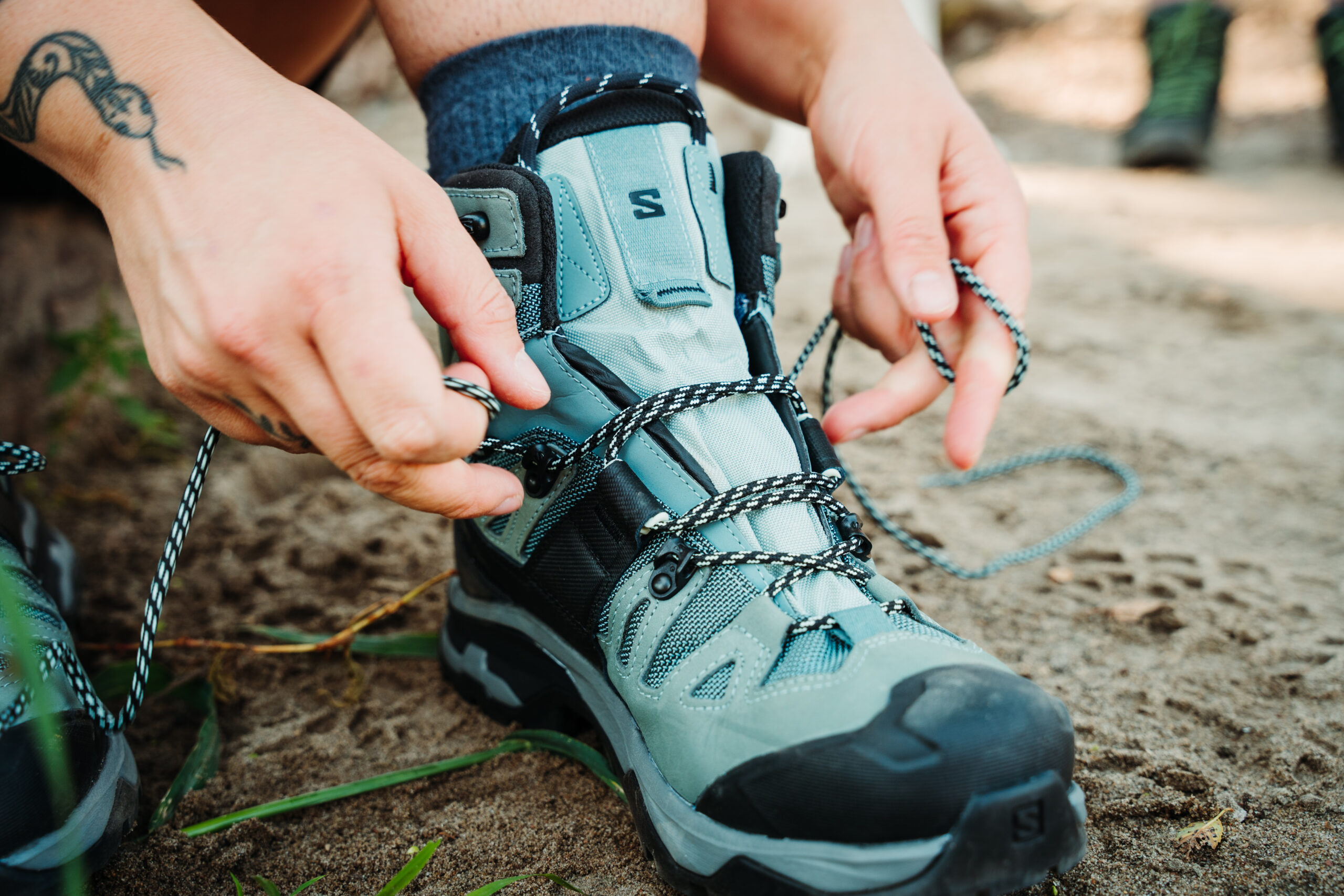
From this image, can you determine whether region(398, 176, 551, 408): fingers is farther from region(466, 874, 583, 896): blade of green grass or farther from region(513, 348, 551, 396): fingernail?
region(466, 874, 583, 896): blade of green grass

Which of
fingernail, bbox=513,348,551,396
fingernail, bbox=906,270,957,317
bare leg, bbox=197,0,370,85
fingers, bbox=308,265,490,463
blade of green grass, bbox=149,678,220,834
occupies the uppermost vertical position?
bare leg, bbox=197,0,370,85

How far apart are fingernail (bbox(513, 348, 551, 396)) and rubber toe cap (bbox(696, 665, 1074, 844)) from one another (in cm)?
34

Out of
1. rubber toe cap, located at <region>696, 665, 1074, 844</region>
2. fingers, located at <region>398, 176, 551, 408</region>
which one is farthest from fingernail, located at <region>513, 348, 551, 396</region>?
rubber toe cap, located at <region>696, 665, 1074, 844</region>

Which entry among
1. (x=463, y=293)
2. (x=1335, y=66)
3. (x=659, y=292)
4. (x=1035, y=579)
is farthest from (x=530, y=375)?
(x=1335, y=66)

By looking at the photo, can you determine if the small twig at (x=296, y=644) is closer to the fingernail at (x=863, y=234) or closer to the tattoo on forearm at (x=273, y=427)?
the tattoo on forearm at (x=273, y=427)

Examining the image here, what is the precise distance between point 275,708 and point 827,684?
663mm

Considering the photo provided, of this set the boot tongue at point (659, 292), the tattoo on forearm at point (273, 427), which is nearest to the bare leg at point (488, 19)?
the boot tongue at point (659, 292)

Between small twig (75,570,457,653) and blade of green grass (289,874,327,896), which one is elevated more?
small twig (75,570,457,653)

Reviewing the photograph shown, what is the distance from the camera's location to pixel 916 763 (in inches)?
23.7

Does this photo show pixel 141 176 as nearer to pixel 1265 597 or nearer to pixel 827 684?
pixel 827 684

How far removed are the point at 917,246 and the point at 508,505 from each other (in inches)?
19.1

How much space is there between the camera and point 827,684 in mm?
665

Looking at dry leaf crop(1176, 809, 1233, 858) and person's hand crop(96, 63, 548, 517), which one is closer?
person's hand crop(96, 63, 548, 517)

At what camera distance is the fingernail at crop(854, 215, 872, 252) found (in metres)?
1.01
